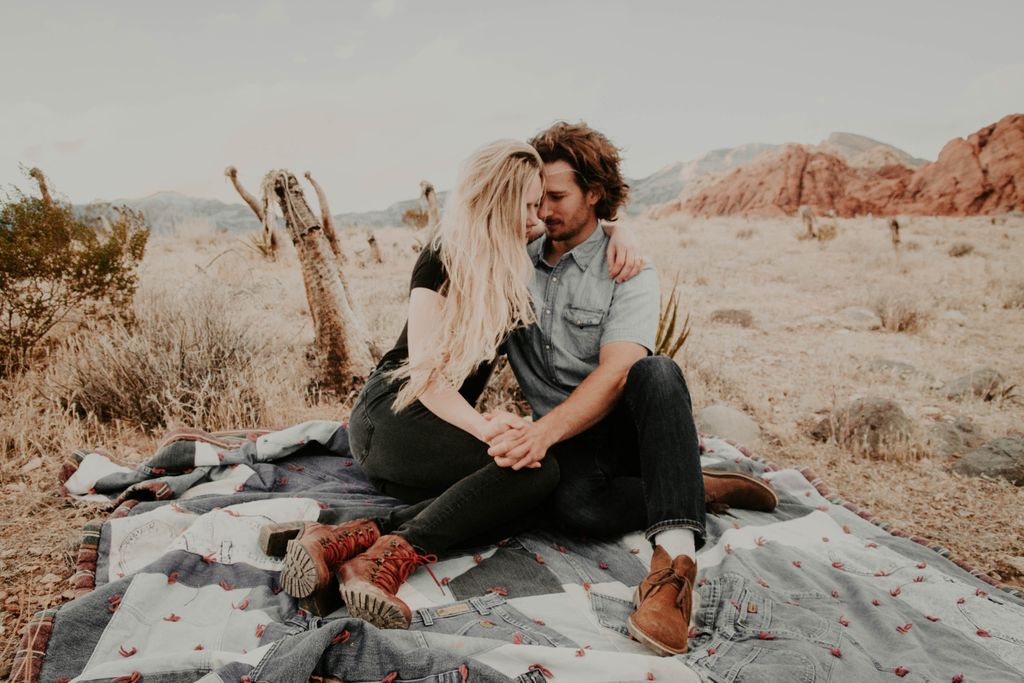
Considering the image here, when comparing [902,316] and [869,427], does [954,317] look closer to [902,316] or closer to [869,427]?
[902,316]

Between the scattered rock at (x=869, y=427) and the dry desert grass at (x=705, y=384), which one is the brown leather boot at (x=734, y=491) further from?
the scattered rock at (x=869, y=427)

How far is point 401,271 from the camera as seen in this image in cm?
1149

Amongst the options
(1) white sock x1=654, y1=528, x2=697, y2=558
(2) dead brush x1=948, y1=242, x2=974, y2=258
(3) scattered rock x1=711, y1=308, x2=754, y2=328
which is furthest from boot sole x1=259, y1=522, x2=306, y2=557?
(2) dead brush x1=948, y1=242, x2=974, y2=258

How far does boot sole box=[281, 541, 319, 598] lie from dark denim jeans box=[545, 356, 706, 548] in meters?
0.93

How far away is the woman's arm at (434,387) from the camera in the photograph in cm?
226

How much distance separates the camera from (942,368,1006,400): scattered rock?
15.6 feet

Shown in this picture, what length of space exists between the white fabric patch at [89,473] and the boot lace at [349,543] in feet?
4.34

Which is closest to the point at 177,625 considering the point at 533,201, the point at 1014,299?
the point at 533,201

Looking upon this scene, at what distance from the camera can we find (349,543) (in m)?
2.05

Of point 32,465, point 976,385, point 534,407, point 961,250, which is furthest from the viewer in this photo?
point 961,250

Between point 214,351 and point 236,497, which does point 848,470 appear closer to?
point 236,497

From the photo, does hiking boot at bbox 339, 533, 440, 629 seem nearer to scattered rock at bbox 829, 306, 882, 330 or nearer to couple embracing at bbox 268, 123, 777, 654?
couple embracing at bbox 268, 123, 777, 654

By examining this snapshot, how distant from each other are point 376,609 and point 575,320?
1466 mm

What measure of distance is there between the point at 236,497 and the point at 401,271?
30.3 feet
